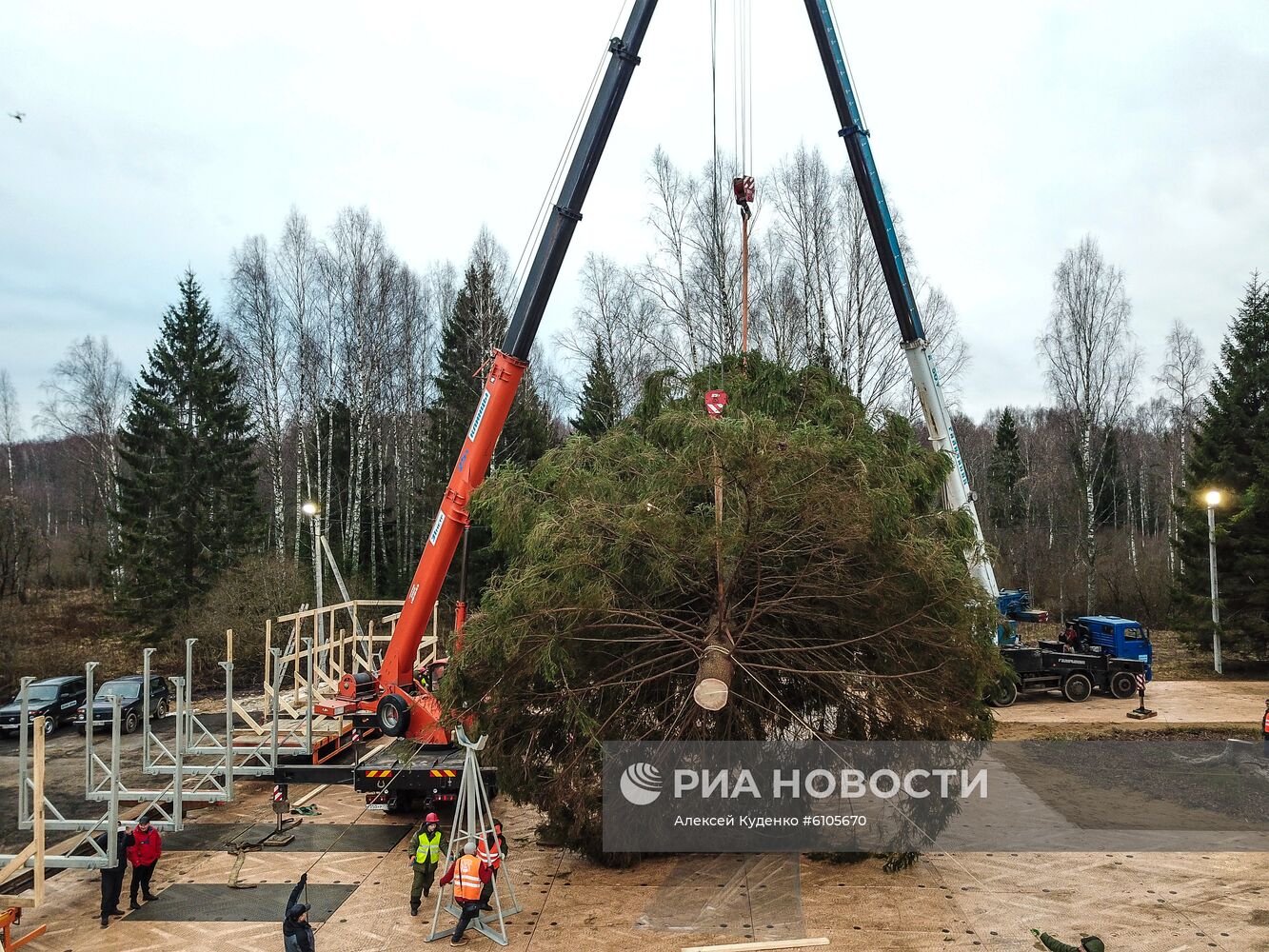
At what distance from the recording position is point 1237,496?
829 inches

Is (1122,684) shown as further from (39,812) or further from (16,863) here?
(16,863)

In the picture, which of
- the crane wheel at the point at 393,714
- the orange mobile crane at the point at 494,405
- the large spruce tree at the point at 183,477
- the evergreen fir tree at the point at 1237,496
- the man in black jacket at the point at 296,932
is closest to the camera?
the man in black jacket at the point at 296,932

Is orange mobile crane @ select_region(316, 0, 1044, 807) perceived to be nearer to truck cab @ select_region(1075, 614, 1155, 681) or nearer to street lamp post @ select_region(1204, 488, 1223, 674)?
truck cab @ select_region(1075, 614, 1155, 681)

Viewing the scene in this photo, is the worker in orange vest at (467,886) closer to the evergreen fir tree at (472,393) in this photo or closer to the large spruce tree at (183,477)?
the evergreen fir tree at (472,393)

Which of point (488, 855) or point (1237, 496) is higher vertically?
point (1237, 496)

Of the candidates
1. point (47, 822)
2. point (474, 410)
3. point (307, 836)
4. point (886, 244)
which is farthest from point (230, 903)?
point (474, 410)

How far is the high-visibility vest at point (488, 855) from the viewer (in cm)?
791

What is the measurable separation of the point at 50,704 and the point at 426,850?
13030mm

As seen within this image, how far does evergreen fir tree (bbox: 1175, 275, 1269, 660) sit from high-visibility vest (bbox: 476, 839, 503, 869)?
1966 centimetres

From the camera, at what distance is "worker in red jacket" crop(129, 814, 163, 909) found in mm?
8406

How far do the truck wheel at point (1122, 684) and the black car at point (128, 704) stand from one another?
19549mm

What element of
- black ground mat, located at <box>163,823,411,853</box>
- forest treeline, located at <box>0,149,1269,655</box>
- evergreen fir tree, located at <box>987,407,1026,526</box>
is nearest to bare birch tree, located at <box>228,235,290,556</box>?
forest treeline, located at <box>0,149,1269,655</box>

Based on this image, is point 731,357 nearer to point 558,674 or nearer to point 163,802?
point 558,674

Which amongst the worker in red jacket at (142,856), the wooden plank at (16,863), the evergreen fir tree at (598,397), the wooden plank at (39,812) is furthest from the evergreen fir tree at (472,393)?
the wooden plank at (39,812)
